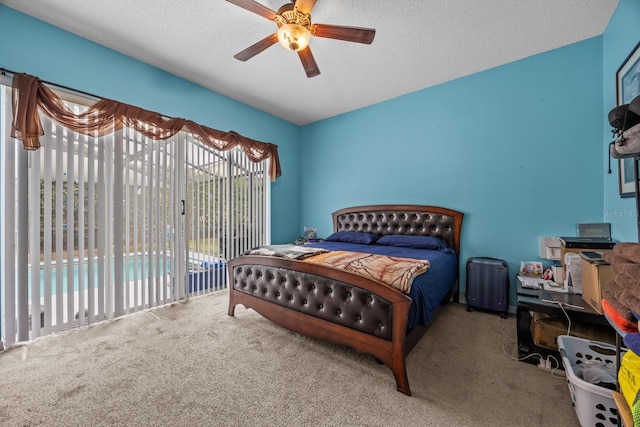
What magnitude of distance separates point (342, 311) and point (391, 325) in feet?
1.29

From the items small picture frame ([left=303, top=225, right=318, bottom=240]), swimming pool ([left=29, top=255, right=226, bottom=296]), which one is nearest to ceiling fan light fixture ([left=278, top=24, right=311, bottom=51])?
swimming pool ([left=29, top=255, right=226, bottom=296])

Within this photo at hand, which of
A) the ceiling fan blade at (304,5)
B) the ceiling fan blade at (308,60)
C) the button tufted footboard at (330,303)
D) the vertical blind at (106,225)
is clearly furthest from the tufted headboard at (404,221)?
the ceiling fan blade at (304,5)

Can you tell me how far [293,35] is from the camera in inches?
77.9

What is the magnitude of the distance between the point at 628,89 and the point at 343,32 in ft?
7.45

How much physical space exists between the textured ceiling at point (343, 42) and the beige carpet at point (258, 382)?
2949mm

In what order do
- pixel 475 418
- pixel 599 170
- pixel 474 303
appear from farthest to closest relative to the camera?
pixel 474 303 < pixel 599 170 < pixel 475 418

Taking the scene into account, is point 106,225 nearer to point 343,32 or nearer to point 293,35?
point 293,35

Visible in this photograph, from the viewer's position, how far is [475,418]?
1.41 m

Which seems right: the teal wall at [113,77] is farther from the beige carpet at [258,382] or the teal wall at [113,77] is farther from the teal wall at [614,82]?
the teal wall at [614,82]

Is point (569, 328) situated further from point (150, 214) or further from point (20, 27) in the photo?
point (20, 27)

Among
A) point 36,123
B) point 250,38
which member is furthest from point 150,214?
point 250,38

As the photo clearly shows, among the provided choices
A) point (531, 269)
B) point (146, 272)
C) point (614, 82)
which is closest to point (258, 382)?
point (146, 272)

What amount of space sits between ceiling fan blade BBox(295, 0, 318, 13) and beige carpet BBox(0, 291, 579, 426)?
271 cm

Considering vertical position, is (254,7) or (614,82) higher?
(254,7)
